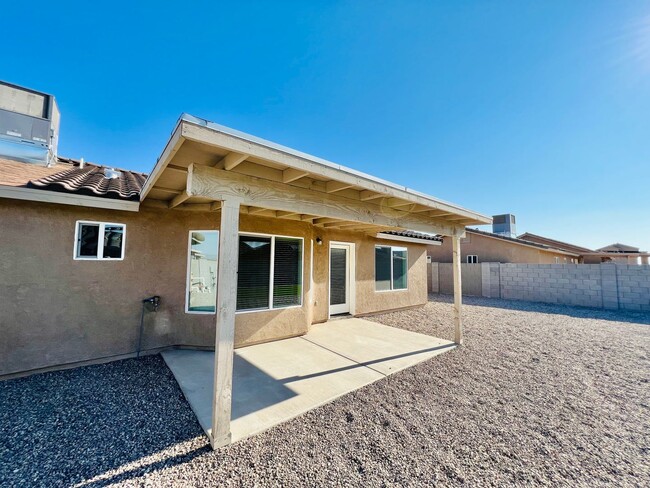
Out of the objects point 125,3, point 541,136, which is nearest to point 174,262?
point 125,3

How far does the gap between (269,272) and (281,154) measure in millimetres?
3818

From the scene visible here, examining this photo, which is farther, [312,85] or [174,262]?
[312,85]

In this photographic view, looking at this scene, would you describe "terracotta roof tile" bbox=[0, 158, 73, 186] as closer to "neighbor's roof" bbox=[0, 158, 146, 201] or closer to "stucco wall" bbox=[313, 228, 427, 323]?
"neighbor's roof" bbox=[0, 158, 146, 201]

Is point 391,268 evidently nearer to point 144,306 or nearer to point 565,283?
point 144,306

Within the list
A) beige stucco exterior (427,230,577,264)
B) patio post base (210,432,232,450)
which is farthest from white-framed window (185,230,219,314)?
beige stucco exterior (427,230,577,264)

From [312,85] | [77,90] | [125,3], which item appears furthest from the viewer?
[312,85]

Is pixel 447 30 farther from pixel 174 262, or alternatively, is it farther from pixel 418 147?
pixel 174 262

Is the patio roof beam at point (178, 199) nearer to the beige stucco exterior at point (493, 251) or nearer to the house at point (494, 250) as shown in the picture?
the house at point (494, 250)

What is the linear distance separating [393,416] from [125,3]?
9.87 meters

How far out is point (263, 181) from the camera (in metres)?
3.32

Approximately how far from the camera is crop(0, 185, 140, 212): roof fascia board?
13.0 ft

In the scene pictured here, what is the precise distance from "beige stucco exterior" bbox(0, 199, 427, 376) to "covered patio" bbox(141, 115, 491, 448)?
15 cm

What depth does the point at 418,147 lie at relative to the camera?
11312 mm

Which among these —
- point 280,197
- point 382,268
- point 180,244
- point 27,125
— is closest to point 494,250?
point 382,268
